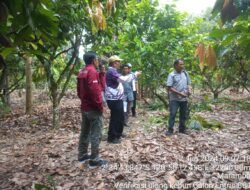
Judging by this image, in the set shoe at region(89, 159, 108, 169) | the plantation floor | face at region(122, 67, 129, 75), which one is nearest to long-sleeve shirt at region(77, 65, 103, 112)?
shoe at region(89, 159, 108, 169)

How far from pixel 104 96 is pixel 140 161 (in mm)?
1674

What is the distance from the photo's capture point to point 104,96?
18.9 ft

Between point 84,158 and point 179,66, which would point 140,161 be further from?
point 179,66

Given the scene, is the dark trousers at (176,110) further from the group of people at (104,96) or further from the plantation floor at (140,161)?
the plantation floor at (140,161)

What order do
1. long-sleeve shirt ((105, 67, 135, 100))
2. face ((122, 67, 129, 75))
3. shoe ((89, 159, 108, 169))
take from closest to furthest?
shoe ((89, 159, 108, 169)) → long-sleeve shirt ((105, 67, 135, 100)) → face ((122, 67, 129, 75))

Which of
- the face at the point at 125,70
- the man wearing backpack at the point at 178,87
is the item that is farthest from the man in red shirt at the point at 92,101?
the face at the point at 125,70

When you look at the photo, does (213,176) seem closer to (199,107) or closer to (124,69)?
(124,69)

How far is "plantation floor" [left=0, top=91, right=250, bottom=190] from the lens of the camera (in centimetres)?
374

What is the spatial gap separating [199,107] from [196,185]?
7261 millimetres

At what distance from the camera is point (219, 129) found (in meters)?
6.82

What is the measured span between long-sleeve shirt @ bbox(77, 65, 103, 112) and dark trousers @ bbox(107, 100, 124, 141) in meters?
1.10

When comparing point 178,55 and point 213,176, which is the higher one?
point 178,55

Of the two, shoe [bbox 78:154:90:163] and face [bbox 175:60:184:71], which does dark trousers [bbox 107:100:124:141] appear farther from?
face [bbox 175:60:184:71]

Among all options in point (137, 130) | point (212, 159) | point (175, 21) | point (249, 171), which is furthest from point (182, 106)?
point (175, 21)
